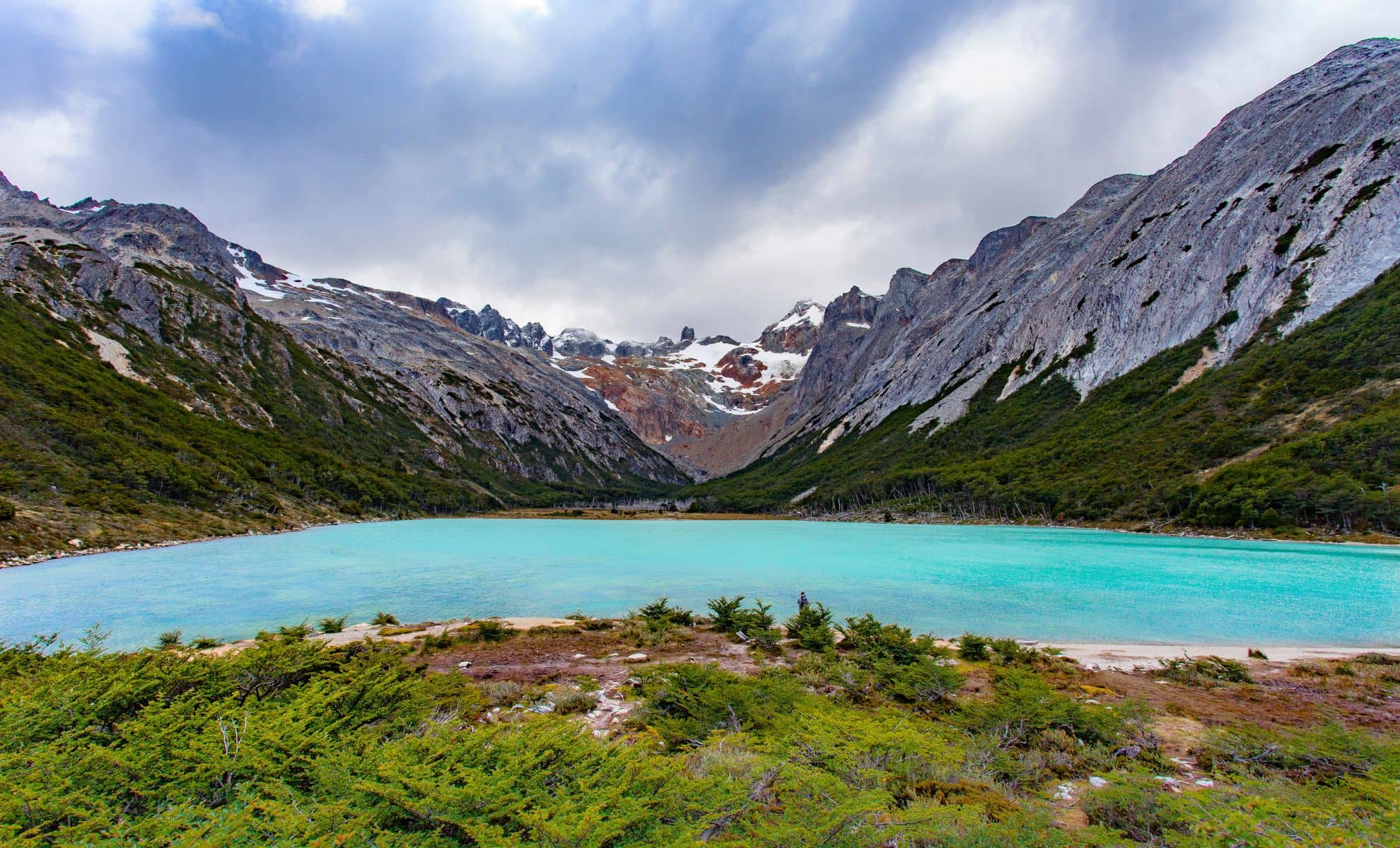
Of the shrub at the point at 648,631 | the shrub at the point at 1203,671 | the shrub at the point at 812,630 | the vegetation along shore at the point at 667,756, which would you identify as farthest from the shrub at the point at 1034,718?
the shrub at the point at 648,631

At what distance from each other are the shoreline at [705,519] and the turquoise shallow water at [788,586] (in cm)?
168

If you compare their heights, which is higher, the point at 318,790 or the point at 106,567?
the point at 318,790

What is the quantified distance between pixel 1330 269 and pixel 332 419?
629 feet

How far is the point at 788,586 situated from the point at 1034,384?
114 metres

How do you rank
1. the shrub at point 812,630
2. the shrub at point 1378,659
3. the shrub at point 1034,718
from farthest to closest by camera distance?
the shrub at point 812,630 → the shrub at point 1378,659 → the shrub at point 1034,718

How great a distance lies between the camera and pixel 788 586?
33.1 m

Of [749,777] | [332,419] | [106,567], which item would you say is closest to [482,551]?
[106,567]

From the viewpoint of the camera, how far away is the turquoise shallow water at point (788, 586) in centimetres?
2191

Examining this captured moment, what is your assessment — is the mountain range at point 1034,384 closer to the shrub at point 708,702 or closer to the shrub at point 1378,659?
the shrub at point 1378,659

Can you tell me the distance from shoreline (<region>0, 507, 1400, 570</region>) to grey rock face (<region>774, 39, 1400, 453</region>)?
40.6m

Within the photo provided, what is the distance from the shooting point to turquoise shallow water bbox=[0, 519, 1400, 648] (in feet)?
71.9

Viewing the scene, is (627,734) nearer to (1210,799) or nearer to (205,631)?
(1210,799)

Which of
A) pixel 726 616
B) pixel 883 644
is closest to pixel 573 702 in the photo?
pixel 883 644

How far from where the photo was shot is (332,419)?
139 metres
